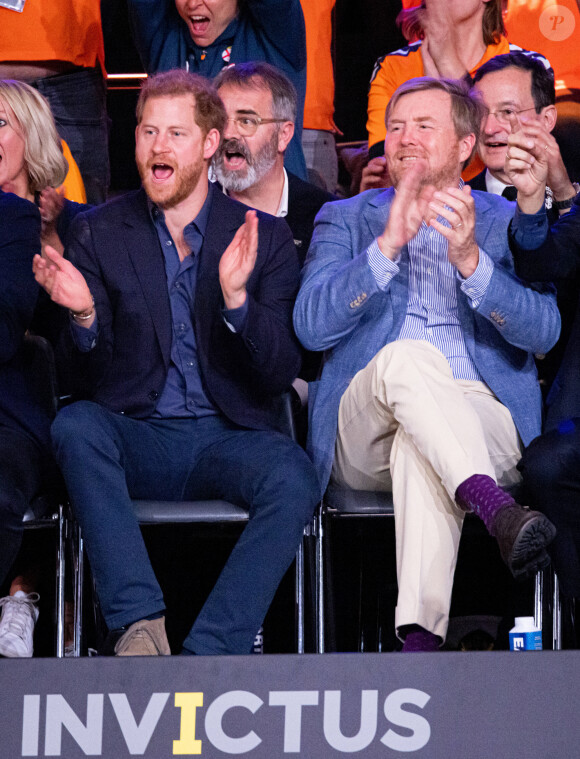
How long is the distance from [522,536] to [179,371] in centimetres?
97

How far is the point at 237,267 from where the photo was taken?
2424 millimetres

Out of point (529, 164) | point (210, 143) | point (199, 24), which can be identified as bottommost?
point (529, 164)

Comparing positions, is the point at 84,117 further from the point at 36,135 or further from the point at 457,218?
the point at 457,218

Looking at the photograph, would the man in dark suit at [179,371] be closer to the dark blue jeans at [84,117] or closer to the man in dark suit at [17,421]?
the man in dark suit at [17,421]

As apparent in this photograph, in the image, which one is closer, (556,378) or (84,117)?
(556,378)

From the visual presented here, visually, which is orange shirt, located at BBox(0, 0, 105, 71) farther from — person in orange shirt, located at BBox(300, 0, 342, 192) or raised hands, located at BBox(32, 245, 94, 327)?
raised hands, located at BBox(32, 245, 94, 327)

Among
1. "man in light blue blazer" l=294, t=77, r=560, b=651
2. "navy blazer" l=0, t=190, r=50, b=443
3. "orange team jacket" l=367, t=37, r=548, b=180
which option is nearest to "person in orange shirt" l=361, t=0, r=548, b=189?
"orange team jacket" l=367, t=37, r=548, b=180

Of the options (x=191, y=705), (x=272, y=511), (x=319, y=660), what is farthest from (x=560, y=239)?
(x=191, y=705)

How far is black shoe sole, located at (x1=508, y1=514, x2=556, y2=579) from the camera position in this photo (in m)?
2.04

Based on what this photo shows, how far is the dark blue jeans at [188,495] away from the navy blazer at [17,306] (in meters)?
0.17

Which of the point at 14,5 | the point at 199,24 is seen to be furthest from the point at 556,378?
the point at 14,5

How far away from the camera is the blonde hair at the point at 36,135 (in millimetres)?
2877

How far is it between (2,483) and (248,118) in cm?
148

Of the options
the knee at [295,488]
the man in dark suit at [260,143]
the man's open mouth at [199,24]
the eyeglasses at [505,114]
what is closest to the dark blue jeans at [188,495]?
the knee at [295,488]
